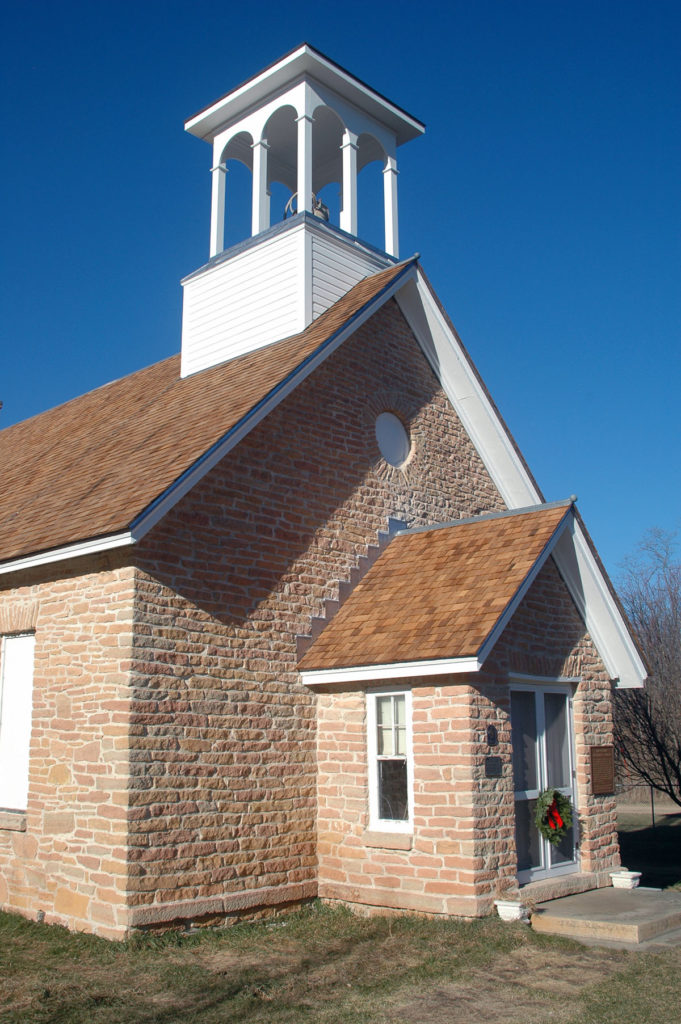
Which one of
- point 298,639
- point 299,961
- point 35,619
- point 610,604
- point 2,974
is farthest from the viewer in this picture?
point 610,604

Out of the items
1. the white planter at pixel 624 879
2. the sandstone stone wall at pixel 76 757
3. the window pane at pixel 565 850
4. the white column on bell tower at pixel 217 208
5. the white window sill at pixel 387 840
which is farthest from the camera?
the white column on bell tower at pixel 217 208

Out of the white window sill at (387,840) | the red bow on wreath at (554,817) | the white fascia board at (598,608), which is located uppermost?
the white fascia board at (598,608)

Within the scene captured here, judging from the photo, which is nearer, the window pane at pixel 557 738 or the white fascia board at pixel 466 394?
the window pane at pixel 557 738

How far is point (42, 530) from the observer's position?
35.4 ft

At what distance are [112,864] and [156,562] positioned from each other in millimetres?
3000

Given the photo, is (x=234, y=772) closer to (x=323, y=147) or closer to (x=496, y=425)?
(x=496, y=425)

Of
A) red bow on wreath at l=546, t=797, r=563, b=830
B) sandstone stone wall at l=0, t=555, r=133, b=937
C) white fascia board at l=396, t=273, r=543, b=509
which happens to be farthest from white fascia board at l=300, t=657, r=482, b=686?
white fascia board at l=396, t=273, r=543, b=509

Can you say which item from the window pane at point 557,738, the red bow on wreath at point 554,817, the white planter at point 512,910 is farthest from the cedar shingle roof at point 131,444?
the red bow on wreath at point 554,817

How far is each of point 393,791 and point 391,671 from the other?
1.40m

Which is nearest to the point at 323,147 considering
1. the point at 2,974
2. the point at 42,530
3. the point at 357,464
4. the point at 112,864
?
the point at 357,464

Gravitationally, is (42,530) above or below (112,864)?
above

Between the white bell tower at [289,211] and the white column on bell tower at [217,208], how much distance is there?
0.06ft

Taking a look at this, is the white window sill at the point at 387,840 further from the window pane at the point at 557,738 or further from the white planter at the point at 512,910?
the window pane at the point at 557,738

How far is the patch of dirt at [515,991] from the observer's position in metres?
7.06
